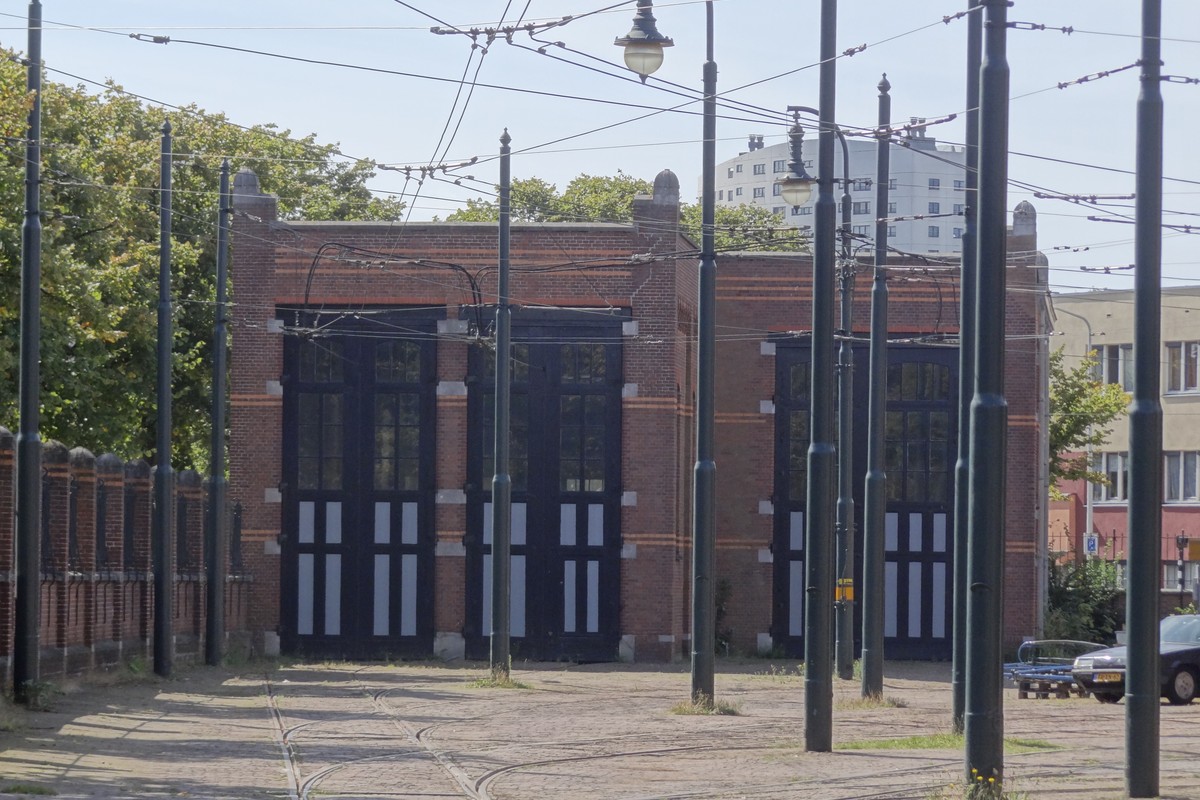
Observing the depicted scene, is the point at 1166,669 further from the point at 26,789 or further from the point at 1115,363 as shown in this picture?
the point at 1115,363

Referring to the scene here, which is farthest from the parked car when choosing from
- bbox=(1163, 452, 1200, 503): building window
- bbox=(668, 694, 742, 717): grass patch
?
bbox=(1163, 452, 1200, 503): building window

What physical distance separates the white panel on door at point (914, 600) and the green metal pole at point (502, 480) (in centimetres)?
1242

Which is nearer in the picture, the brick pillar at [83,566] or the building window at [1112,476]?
the brick pillar at [83,566]

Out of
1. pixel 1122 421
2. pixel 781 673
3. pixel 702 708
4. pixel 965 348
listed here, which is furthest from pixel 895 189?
pixel 965 348

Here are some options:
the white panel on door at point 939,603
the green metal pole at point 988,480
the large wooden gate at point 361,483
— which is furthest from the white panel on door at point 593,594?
the green metal pole at point 988,480

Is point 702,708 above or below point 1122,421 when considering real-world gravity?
below

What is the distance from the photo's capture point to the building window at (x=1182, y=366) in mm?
61438

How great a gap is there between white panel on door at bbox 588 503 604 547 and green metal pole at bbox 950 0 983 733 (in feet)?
56.7

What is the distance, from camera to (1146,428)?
12883 mm

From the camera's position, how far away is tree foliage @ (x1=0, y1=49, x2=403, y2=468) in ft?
102

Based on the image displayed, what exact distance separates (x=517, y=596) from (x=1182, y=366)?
33829 millimetres

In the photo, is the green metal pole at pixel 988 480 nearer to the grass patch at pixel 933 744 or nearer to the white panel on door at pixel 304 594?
the grass patch at pixel 933 744

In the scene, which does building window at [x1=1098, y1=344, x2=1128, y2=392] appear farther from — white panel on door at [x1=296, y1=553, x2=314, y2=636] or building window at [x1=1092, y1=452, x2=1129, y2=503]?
white panel on door at [x1=296, y1=553, x2=314, y2=636]

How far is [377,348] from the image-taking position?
118 ft
